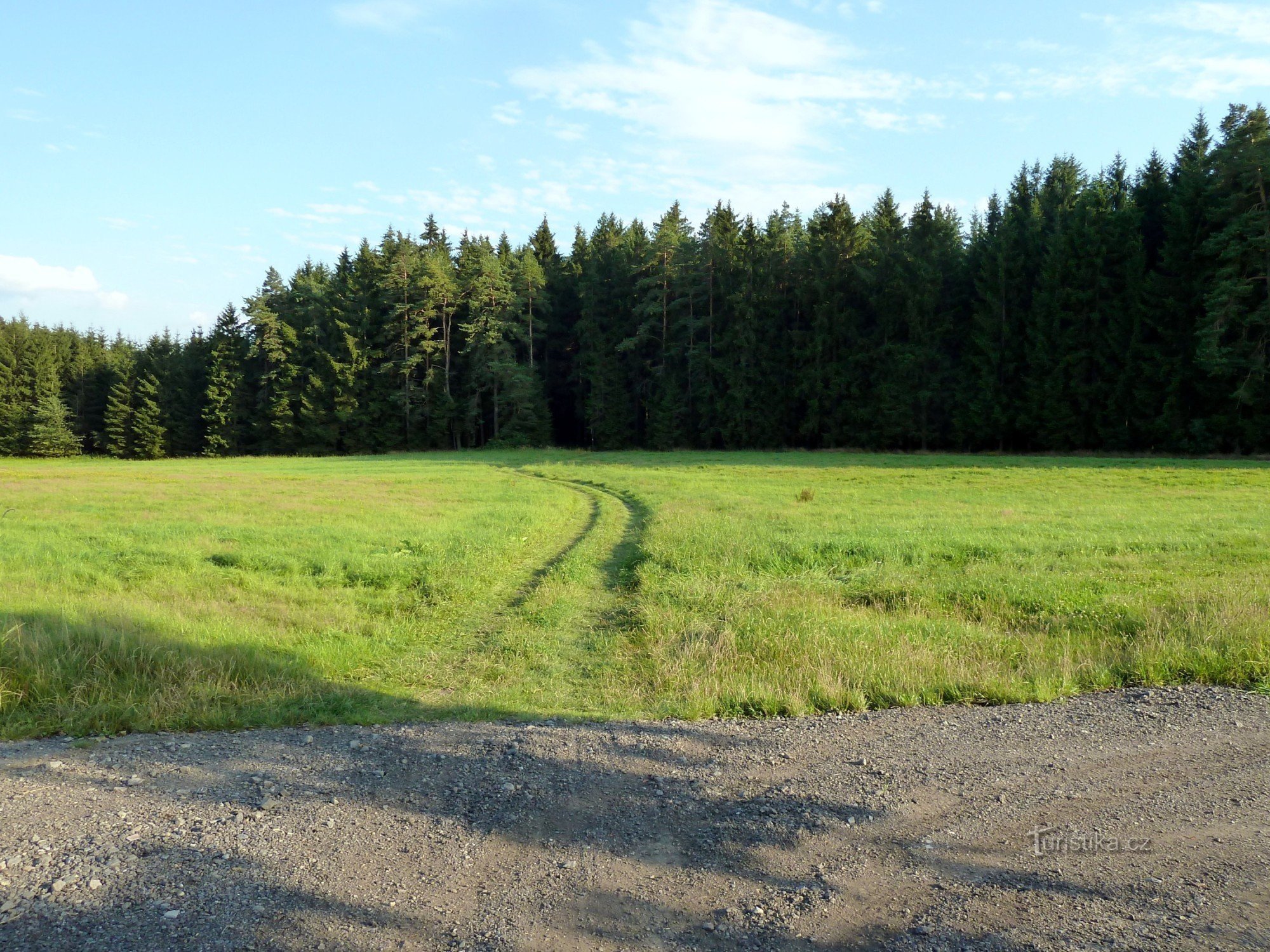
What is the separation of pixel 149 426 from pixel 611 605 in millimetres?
78767

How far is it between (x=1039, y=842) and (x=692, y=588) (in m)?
8.19

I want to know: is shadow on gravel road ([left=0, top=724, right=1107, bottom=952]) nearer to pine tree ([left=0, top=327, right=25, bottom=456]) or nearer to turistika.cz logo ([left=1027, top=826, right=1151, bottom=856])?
turistika.cz logo ([left=1027, top=826, right=1151, bottom=856])

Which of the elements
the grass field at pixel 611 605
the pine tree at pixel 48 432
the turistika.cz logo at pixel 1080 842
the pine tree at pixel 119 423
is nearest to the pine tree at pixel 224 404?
the pine tree at pixel 119 423

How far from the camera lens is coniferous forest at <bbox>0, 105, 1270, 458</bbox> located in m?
45.0

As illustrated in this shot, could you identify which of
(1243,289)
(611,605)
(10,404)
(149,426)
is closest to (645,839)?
(611,605)

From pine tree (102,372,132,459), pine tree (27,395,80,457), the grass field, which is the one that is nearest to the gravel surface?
the grass field

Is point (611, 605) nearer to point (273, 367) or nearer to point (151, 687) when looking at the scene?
point (151, 687)

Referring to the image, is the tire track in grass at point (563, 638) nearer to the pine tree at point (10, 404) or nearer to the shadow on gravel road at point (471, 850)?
the shadow on gravel road at point (471, 850)

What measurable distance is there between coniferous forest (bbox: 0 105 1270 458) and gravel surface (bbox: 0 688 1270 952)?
45.7 m

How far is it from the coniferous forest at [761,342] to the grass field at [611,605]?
76.9 feet

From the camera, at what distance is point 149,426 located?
250ft

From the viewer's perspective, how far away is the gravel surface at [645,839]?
3.50 metres

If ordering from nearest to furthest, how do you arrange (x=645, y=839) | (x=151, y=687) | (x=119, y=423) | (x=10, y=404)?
(x=645, y=839)
(x=151, y=687)
(x=119, y=423)
(x=10, y=404)

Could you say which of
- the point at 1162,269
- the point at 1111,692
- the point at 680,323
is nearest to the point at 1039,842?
the point at 1111,692
